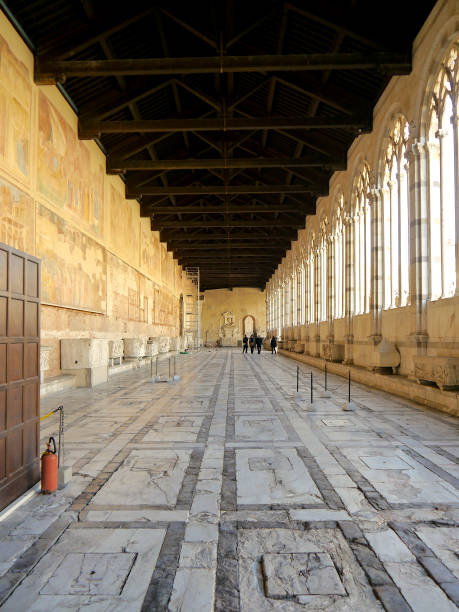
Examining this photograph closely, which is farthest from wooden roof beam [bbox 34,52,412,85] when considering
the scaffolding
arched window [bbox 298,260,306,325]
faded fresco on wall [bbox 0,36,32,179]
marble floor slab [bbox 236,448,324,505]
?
the scaffolding

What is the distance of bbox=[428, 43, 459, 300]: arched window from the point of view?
8.74m

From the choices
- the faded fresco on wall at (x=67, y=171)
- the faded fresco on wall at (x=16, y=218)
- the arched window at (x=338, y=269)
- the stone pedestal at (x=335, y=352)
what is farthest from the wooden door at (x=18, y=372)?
the arched window at (x=338, y=269)

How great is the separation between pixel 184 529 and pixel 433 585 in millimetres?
1625

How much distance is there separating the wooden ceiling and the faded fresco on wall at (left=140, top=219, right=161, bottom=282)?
3.30 metres

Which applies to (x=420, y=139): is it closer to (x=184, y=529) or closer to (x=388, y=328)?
(x=388, y=328)

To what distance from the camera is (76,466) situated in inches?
186

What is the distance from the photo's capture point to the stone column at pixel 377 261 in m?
12.7

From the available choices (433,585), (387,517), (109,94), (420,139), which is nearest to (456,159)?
(420,139)

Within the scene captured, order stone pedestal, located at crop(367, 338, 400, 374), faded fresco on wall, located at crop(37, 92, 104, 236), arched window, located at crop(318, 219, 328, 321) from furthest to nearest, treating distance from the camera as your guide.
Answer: arched window, located at crop(318, 219, 328, 321)
stone pedestal, located at crop(367, 338, 400, 374)
faded fresco on wall, located at crop(37, 92, 104, 236)

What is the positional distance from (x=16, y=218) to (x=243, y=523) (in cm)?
814

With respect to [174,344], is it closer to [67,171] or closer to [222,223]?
[222,223]

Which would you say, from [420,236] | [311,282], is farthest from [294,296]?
[420,236]

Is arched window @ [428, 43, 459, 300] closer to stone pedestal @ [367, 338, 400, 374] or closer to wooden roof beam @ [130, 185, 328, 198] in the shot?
stone pedestal @ [367, 338, 400, 374]

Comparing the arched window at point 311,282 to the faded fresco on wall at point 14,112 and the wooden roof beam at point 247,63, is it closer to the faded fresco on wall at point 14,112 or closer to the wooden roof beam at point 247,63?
the wooden roof beam at point 247,63
